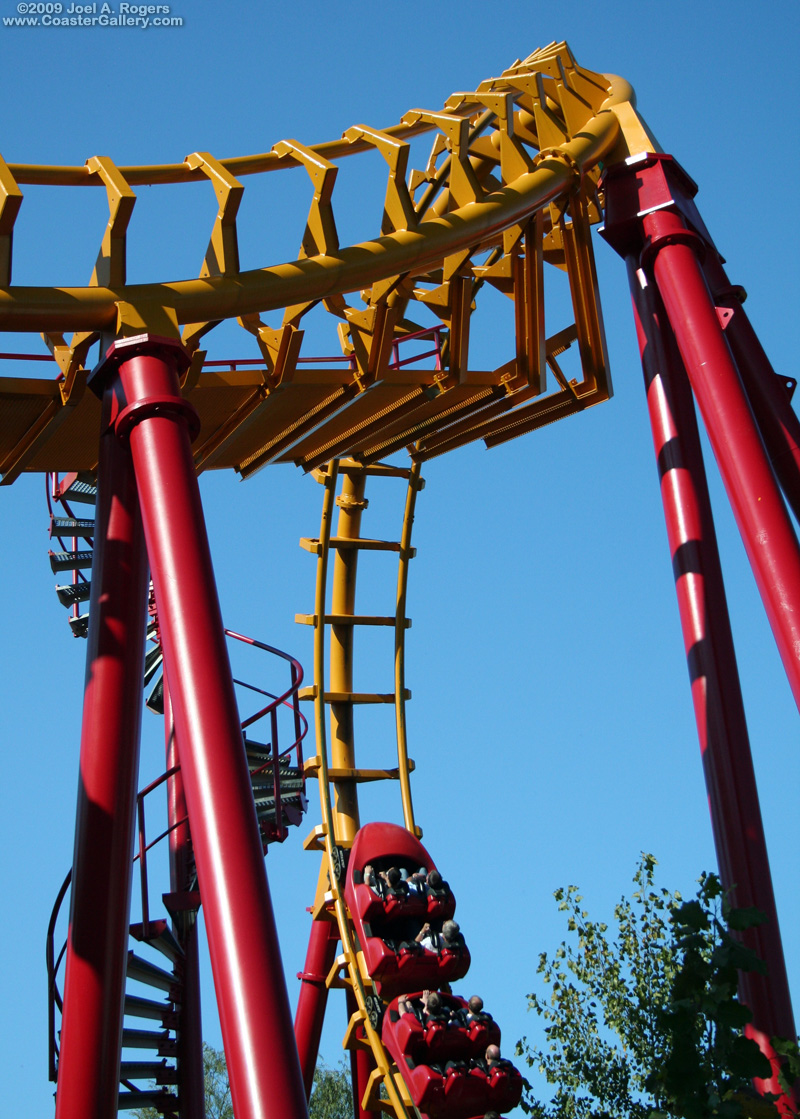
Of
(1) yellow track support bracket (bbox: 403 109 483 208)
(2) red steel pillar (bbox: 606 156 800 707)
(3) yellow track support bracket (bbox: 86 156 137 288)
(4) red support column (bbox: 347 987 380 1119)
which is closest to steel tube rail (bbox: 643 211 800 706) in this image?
(2) red steel pillar (bbox: 606 156 800 707)

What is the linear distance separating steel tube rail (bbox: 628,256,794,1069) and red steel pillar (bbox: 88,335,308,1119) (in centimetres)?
334

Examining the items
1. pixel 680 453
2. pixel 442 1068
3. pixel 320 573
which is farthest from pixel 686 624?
pixel 320 573

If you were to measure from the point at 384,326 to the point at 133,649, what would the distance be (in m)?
3.09

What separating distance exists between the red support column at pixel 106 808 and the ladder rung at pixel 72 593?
Result: 7.27 meters

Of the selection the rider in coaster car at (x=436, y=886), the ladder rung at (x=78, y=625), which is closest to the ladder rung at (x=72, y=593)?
the ladder rung at (x=78, y=625)

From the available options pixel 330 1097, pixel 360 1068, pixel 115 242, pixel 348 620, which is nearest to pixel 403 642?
pixel 348 620

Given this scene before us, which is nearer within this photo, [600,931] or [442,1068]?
[442,1068]

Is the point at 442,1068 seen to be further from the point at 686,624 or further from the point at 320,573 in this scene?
the point at 320,573

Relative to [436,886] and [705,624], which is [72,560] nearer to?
[436,886]

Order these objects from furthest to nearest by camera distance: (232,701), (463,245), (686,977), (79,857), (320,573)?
(320,573), (463,245), (79,857), (232,701), (686,977)

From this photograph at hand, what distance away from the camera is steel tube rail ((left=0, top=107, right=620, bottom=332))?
275 inches

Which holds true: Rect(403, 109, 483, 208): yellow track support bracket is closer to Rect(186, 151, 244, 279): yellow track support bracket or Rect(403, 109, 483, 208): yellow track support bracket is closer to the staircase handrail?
Rect(186, 151, 244, 279): yellow track support bracket

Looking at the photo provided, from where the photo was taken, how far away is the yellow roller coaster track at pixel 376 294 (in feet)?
24.3

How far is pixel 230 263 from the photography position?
7.55 metres
